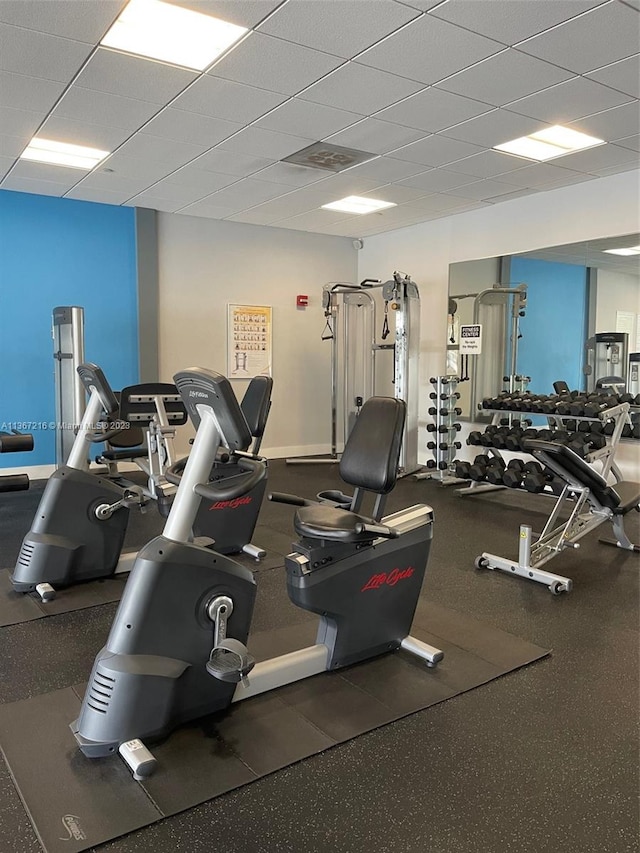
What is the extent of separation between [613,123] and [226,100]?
2412 mm

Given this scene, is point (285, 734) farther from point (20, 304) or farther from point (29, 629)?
point (20, 304)

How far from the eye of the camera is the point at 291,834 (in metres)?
1.63

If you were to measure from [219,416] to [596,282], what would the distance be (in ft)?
14.5

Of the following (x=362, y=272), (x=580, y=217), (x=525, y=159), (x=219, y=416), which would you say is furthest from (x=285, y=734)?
(x=362, y=272)

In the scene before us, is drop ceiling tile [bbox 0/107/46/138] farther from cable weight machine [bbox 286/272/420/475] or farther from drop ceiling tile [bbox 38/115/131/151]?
cable weight machine [bbox 286/272/420/475]

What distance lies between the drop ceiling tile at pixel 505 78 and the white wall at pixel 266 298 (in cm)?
377

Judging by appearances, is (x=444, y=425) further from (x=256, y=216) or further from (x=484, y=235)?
(x=256, y=216)

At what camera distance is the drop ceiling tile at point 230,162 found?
183 inches

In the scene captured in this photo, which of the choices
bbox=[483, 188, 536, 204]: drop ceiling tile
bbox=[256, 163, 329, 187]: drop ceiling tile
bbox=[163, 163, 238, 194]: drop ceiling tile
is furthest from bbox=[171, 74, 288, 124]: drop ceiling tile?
bbox=[483, 188, 536, 204]: drop ceiling tile

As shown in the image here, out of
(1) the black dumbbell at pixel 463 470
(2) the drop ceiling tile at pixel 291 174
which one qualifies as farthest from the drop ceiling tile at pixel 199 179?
(1) the black dumbbell at pixel 463 470

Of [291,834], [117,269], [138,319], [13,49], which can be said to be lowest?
[291,834]

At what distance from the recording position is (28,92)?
3574mm

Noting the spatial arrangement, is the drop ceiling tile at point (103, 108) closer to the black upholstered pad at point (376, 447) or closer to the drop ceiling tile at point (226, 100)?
the drop ceiling tile at point (226, 100)

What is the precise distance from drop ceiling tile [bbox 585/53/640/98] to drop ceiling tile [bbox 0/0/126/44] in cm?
237
